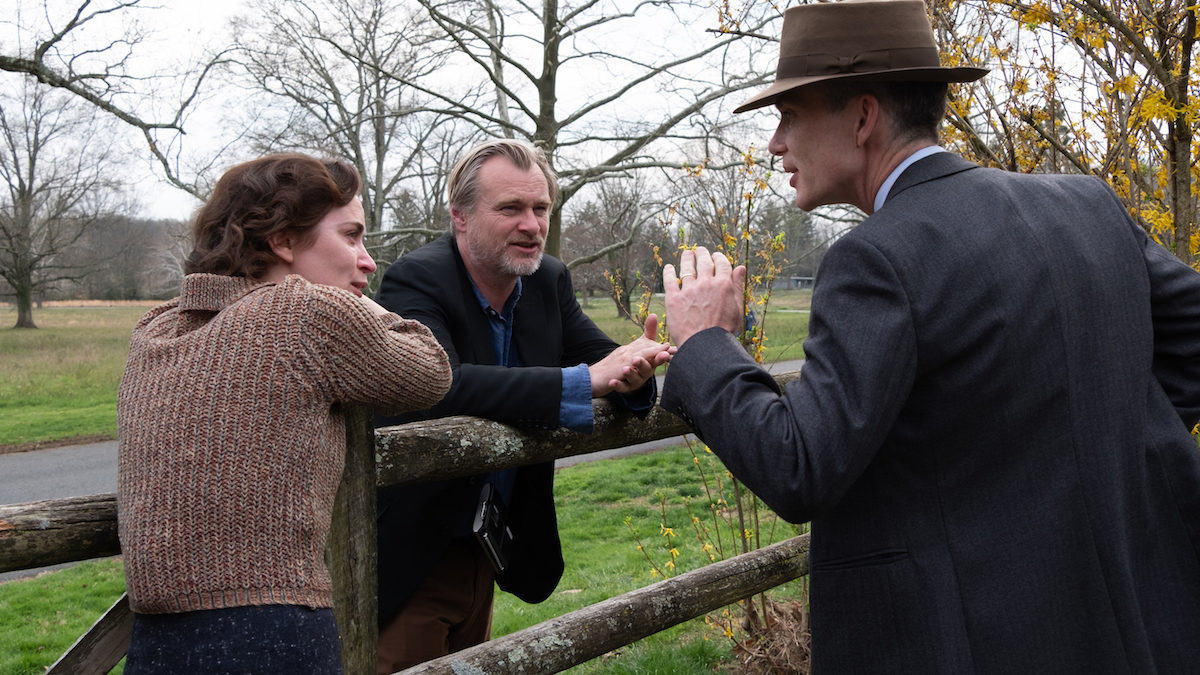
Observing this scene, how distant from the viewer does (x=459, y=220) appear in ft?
9.05

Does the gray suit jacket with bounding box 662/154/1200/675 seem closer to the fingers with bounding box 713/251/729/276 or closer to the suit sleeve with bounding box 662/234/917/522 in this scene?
the suit sleeve with bounding box 662/234/917/522

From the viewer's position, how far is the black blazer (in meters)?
2.13

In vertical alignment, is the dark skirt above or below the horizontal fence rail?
above

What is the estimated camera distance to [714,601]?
282 cm

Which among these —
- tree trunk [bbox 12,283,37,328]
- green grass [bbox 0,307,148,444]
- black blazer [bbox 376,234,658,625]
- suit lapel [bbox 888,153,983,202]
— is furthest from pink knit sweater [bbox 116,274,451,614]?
tree trunk [bbox 12,283,37,328]

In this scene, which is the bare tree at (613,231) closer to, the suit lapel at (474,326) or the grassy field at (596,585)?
the grassy field at (596,585)

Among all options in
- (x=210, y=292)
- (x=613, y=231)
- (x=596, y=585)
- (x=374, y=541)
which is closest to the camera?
(x=210, y=292)

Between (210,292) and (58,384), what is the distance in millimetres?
18761

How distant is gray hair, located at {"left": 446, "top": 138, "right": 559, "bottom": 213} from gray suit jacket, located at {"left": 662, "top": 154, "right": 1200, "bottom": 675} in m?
1.37

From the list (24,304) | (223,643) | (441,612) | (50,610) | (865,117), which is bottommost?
(50,610)

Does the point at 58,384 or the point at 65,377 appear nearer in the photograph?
the point at 58,384

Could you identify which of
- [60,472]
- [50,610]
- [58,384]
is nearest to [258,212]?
[50,610]

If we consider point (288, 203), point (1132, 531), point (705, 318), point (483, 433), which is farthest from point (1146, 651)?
point (288, 203)

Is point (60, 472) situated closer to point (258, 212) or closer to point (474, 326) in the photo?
point (474, 326)
